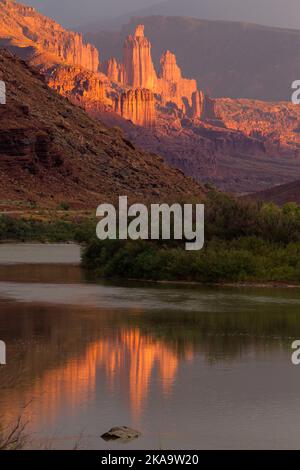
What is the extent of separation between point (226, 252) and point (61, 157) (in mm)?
58434

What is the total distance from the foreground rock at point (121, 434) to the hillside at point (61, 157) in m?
71.9

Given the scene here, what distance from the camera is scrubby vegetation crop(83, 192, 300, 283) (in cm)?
3634

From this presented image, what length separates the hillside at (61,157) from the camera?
90.8 m

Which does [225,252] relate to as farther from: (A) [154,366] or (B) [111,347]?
(A) [154,366]

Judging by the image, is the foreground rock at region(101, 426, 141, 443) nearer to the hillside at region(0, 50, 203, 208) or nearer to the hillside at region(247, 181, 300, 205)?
the hillside at region(0, 50, 203, 208)

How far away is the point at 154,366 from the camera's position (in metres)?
20.2

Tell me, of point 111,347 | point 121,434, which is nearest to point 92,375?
point 111,347

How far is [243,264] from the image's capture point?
36281 millimetres

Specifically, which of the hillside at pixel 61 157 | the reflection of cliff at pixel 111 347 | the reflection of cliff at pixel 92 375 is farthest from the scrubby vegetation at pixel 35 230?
the reflection of cliff at pixel 92 375

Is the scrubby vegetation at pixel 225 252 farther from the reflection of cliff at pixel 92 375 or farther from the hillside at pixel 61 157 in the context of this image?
the hillside at pixel 61 157

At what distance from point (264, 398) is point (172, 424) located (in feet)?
7.95

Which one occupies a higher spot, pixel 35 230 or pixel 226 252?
pixel 35 230

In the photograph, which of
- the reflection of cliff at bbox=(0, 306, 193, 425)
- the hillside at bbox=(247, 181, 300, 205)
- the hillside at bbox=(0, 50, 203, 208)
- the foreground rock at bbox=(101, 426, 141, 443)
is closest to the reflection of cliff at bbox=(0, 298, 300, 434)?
the reflection of cliff at bbox=(0, 306, 193, 425)
